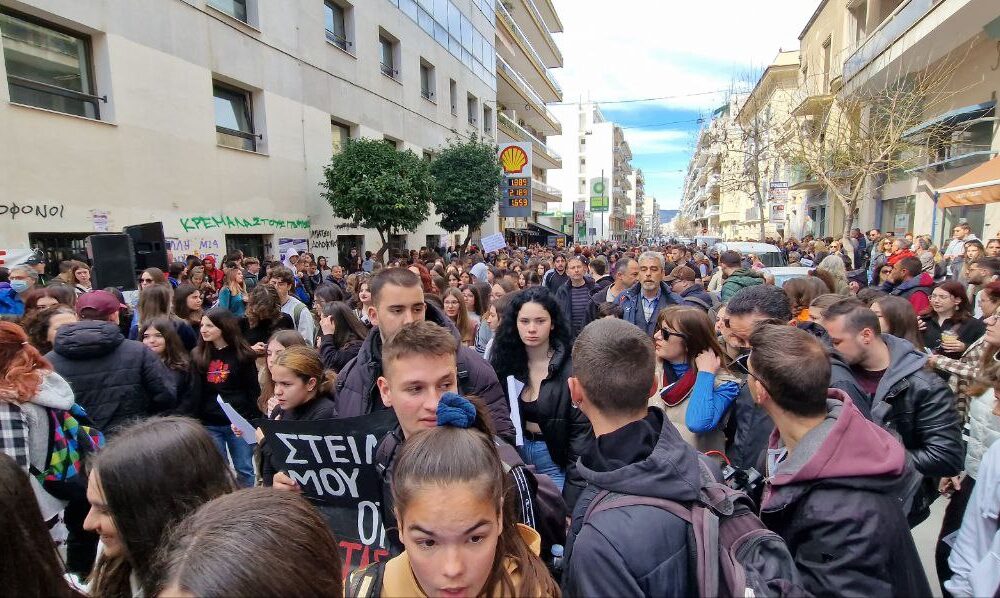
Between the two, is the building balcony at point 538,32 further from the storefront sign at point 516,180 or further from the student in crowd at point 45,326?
the student in crowd at point 45,326

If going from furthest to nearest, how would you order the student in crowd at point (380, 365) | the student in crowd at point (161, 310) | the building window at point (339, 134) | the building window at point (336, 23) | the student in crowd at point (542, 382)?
the building window at point (339, 134) → the building window at point (336, 23) → the student in crowd at point (161, 310) → the student in crowd at point (542, 382) → the student in crowd at point (380, 365)

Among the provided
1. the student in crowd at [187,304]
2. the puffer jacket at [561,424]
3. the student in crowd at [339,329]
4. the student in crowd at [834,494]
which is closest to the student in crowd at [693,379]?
the puffer jacket at [561,424]

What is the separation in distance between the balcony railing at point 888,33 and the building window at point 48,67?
65.0 ft

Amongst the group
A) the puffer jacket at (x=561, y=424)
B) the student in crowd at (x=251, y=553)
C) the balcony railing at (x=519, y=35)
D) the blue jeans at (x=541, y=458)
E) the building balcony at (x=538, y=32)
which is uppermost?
the building balcony at (x=538, y=32)

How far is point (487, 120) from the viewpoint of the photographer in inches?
1236

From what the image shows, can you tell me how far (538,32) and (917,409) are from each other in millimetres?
42450

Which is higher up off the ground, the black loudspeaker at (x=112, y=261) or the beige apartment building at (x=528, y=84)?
the beige apartment building at (x=528, y=84)

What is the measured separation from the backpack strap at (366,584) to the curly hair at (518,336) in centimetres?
194

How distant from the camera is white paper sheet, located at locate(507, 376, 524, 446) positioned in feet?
9.66

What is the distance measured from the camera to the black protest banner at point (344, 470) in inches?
93.5

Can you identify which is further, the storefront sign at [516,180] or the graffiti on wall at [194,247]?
the storefront sign at [516,180]

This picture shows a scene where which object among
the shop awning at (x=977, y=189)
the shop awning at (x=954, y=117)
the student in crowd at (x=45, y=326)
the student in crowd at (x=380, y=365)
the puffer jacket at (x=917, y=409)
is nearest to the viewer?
the puffer jacket at (x=917, y=409)

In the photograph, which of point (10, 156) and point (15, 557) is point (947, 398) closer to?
point (15, 557)

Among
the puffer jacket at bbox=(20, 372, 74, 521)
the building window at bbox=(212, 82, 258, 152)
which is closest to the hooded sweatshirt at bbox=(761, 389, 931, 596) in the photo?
the puffer jacket at bbox=(20, 372, 74, 521)
